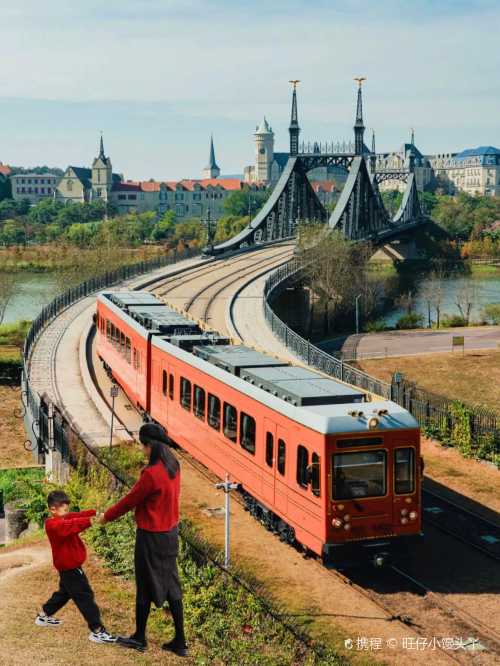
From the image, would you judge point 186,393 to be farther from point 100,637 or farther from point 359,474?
point 100,637

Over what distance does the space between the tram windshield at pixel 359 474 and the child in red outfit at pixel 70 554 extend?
539 cm

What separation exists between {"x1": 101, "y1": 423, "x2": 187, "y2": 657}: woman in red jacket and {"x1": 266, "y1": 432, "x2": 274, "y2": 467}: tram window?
272 inches

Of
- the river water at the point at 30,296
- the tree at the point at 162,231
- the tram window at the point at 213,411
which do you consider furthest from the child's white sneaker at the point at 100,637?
the tree at the point at 162,231

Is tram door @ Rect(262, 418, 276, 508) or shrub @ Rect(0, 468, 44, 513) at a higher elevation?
tram door @ Rect(262, 418, 276, 508)

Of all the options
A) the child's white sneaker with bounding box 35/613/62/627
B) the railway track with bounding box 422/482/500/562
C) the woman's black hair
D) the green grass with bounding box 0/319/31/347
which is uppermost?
the woman's black hair

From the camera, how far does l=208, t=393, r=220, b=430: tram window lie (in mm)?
17875

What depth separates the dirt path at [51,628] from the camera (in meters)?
9.05

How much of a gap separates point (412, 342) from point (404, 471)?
35069 mm

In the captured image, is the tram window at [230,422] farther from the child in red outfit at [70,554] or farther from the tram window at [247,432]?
the child in red outfit at [70,554]

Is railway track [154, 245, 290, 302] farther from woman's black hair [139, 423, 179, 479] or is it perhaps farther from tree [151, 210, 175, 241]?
tree [151, 210, 175, 241]

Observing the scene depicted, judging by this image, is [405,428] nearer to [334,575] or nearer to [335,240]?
[334,575]

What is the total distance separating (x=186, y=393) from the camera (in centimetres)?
2005

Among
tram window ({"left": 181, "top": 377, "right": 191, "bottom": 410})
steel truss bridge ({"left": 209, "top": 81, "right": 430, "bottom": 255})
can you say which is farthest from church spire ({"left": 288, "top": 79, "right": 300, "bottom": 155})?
tram window ({"left": 181, "top": 377, "right": 191, "bottom": 410})

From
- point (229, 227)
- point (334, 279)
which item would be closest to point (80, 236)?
point (229, 227)
